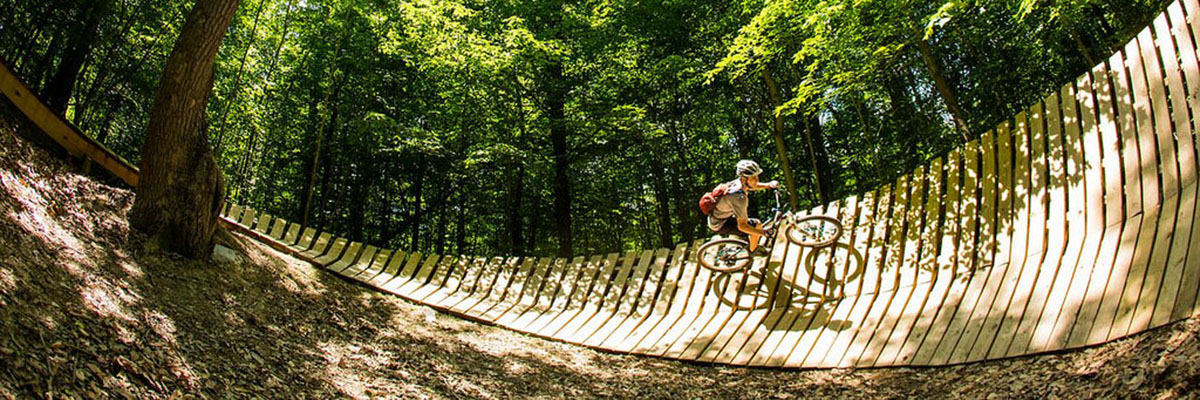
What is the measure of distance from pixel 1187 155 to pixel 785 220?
291cm

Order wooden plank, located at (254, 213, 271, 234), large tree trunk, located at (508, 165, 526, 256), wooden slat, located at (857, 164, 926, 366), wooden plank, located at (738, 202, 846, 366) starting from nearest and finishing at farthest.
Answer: wooden slat, located at (857, 164, 926, 366)
wooden plank, located at (738, 202, 846, 366)
wooden plank, located at (254, 213, 271, 234)
large tree trunk, located at (508, 165, 526, 256)

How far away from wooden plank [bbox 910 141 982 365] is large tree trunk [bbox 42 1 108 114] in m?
9.98

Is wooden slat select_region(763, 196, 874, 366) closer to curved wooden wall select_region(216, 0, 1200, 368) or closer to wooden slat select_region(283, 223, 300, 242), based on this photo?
curved wooden wall select_region(216, 0, 1200, 368)

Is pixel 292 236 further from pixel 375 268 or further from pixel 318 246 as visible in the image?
pixel 375 268

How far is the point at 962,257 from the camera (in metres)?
4.51

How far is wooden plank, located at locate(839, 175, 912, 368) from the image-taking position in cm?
420

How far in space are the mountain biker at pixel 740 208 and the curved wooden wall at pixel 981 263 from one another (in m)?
0.36

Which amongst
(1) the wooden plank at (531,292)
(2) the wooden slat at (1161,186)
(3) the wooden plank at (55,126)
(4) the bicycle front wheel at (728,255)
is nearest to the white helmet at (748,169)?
(4) the bicycle front wheel at (728,255)

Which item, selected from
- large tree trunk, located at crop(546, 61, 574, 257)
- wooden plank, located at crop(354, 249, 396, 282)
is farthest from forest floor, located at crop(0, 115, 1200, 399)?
large tree trunk, located at crop(546, 61, 574, 257)

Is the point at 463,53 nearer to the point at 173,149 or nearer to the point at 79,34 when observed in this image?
the point at 79,34

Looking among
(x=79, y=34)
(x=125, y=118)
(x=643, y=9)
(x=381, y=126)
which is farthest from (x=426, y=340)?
(x=125, y=118)

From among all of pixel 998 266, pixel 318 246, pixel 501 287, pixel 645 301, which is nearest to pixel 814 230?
pixel 998 266

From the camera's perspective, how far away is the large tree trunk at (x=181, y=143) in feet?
14.7

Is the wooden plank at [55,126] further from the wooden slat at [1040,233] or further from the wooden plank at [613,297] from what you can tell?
the wooden slat at [1040,233]
